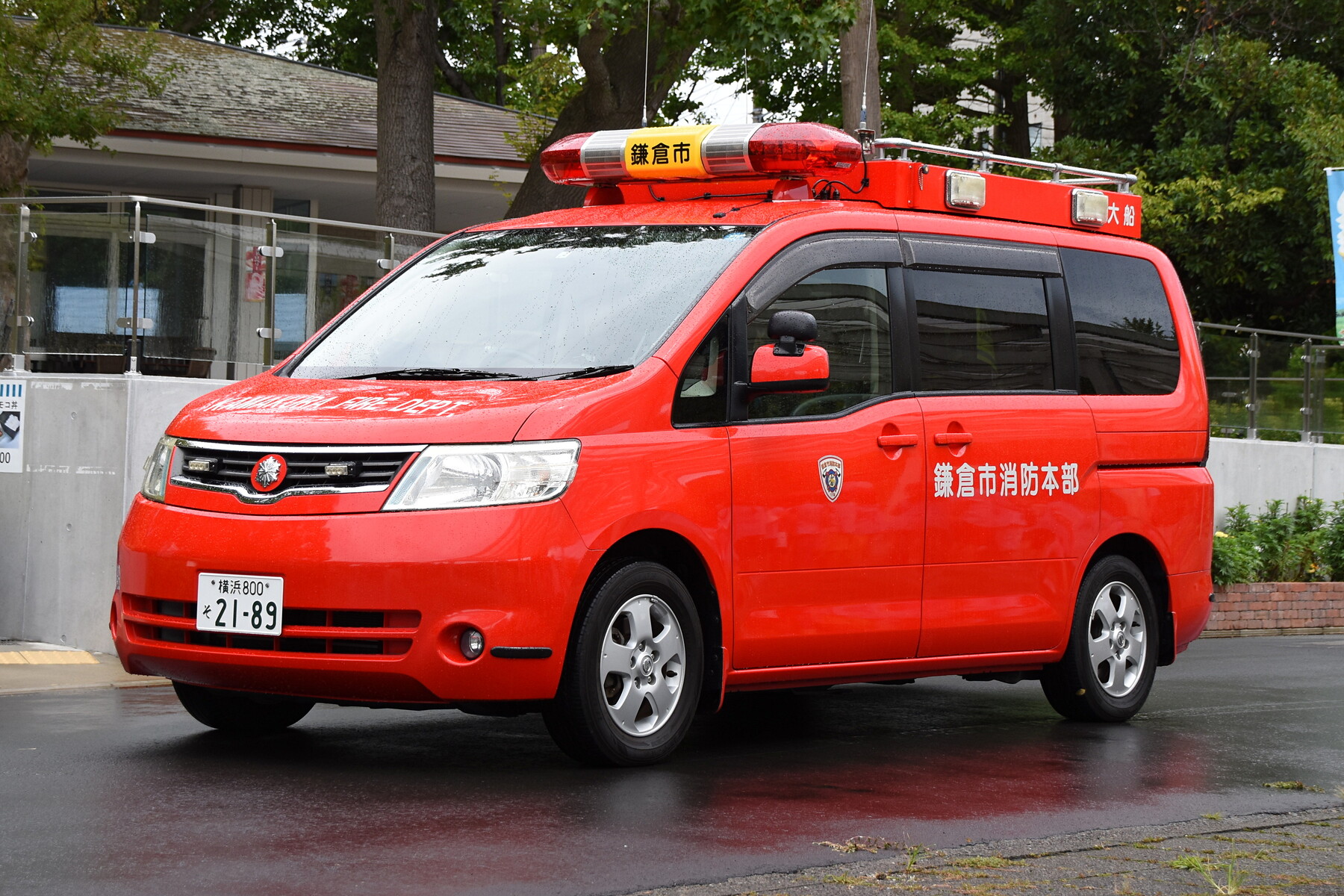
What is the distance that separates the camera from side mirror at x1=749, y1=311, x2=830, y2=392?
23.5 feet

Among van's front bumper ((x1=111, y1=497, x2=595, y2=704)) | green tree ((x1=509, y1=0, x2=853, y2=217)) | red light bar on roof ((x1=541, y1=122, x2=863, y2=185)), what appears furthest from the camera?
green tree ((x1=509, y1=0, x2=853, y2=217))

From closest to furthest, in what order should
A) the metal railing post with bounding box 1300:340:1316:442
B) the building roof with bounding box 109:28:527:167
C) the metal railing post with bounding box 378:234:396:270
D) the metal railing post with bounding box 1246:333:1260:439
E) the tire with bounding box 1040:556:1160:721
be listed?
1. the tire with bounding box 1040:556:1160:721
2. the metal railing post with bounding box 378:234:396:270
3. the metal railing post with bounding box 1246:333:1260:439
4. the metal railing post with bounding box 1300:340:1316:442
5. the building roof with bounding box 109:28:527:167

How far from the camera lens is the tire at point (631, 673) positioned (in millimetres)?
6586

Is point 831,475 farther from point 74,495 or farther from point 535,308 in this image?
point 74,495

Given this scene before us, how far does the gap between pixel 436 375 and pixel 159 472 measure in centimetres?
106

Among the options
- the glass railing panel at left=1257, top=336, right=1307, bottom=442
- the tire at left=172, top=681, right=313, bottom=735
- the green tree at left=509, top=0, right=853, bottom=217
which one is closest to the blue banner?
the glass railing panel at left=1257, top=336, right=1307, bottom=442

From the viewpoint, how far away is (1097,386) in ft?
29.5

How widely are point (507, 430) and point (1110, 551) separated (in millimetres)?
3738

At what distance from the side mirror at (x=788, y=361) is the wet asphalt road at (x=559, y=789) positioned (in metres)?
1.43

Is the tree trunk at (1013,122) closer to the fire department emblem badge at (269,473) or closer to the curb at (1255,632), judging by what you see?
the curb at (1255,632)

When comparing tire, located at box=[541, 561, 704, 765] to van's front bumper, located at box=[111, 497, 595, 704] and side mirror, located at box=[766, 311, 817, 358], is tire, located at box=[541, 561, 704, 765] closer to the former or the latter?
van's front bumper, located at box=[111, 497, 595, 704]

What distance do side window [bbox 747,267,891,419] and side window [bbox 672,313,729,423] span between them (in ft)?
0.59

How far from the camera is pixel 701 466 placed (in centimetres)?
698

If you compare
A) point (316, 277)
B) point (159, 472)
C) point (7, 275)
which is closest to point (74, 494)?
point (7, 275)
